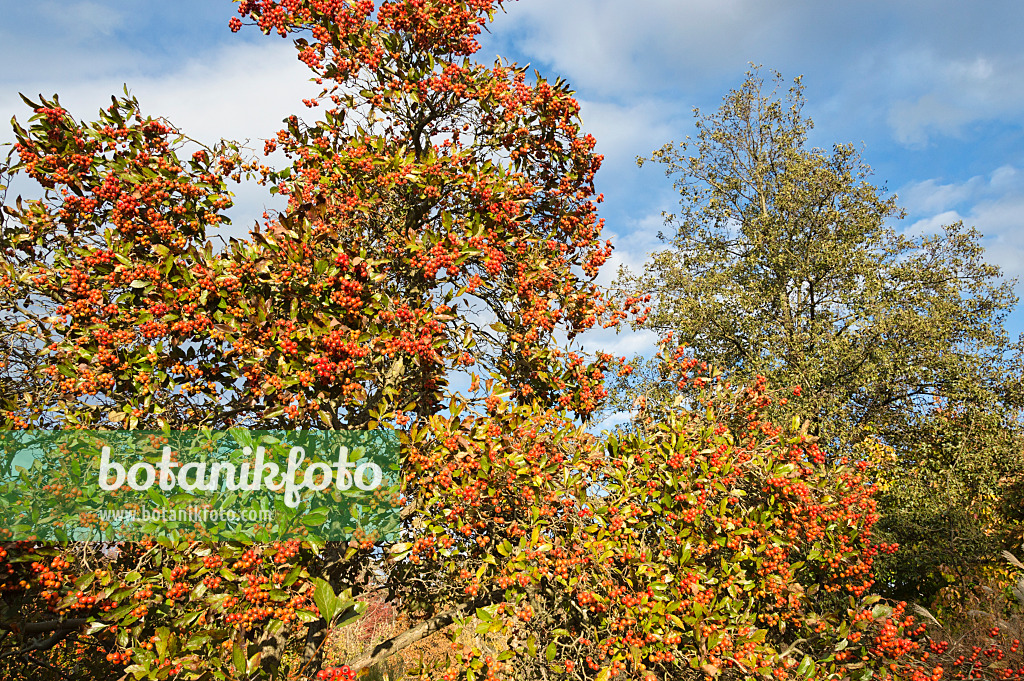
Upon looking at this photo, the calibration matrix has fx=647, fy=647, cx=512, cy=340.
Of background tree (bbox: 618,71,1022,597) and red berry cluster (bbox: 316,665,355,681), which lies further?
background tree (bbox: 618,71,1022,597)

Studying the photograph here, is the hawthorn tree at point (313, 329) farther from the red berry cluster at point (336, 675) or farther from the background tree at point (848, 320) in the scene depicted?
the background tree at point (848, 320)

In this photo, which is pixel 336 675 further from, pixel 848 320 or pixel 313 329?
pixel 848 320

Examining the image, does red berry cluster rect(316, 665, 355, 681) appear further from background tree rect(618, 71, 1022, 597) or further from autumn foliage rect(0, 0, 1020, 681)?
background tree rect(618, 71, 1022, 597)

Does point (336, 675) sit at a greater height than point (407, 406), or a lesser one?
lesser

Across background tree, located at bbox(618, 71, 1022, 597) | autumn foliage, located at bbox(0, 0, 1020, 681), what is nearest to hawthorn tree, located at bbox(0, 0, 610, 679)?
autumn foliage, located at bbox(0, 0, 1020, 681)

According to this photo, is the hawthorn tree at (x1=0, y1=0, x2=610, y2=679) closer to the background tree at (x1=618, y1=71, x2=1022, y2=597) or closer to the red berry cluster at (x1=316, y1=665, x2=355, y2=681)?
the red berry cluster at (x1=316, y1=665, x2=355, y2=681)

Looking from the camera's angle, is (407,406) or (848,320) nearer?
(407,406)

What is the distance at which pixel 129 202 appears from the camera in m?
4.66

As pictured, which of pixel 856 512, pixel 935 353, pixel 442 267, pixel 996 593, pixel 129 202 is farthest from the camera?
pixel 935 353

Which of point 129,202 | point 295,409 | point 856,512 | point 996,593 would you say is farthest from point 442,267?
point 996,593

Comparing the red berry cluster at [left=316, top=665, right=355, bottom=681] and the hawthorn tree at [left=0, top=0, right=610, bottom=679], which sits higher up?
the hawthorn tree at [left=0, top=0, right=610, bottom=679]

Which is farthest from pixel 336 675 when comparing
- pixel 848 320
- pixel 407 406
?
pixel 848 320

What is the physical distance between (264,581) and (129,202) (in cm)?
285

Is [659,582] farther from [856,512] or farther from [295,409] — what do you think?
[295,409]
